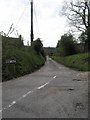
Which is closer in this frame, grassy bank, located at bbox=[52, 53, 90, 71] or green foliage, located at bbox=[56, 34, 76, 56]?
grassy bank, located at bbox=[52, 53, 90, 71]

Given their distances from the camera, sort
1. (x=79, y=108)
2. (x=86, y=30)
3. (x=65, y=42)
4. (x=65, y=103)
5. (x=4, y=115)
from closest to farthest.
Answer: (x=4, y=115)
(x=79, y=108)
(x=65, y=103)
(x=86, y=30)
(x=65, y=42)

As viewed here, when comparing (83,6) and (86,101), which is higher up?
(83,6)

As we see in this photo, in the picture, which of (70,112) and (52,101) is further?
(52,101)

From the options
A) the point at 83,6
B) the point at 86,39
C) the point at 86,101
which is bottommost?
the point at 86,101

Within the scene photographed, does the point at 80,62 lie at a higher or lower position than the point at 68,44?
lower

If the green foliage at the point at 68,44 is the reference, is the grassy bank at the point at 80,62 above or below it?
below

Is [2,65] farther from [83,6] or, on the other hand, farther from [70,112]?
[83,6]

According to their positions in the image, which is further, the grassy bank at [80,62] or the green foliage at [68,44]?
the green foliage at [68,44]

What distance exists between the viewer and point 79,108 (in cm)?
952

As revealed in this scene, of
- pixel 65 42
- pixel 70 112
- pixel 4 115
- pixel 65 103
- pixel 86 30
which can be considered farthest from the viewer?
pixel 65 42

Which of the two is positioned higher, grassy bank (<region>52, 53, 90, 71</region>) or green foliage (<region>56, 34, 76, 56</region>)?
green foliage (<region>56, 34, 76, 56</region>)

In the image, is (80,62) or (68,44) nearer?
(80,62)

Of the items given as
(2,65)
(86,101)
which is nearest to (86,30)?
(2,65)

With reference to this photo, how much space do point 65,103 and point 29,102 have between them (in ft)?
4.16
